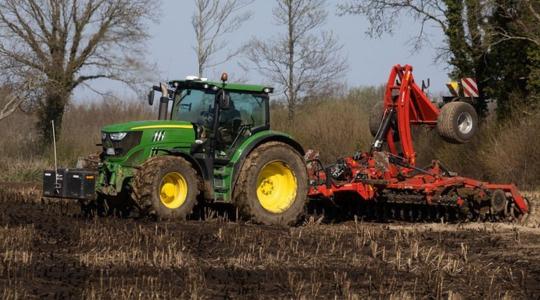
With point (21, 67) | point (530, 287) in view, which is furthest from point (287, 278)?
point (21, 67)

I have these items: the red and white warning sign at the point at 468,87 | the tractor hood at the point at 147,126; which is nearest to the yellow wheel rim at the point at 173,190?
the tractor hood at the point at 147,126

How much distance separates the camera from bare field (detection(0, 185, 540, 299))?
7574mm

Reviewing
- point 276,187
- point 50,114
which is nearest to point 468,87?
point 276,187

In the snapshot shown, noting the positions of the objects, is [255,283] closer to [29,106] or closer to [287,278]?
[287,278]

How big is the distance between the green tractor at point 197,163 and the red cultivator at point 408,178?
0.86 metres

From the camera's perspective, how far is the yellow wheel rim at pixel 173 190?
12117 mm

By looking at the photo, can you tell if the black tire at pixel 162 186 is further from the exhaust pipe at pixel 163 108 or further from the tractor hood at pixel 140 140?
the exhaust pipe at pixel 163 108

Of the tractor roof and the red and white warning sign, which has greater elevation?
the red and white warning sign

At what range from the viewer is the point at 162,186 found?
12.1 meters

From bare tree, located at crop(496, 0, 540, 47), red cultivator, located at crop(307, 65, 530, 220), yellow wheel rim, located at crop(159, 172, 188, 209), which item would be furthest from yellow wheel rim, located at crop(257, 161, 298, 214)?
bare tree, located at crop(496, 0, 540, 47)

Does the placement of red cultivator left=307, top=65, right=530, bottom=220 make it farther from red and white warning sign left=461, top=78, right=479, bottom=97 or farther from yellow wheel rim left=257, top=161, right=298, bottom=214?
red and white warning sign left=461, top=78, right=479, bottom=97

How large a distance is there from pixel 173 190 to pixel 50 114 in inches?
848

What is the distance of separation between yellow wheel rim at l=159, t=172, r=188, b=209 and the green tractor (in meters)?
0.01

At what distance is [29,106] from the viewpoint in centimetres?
3212
